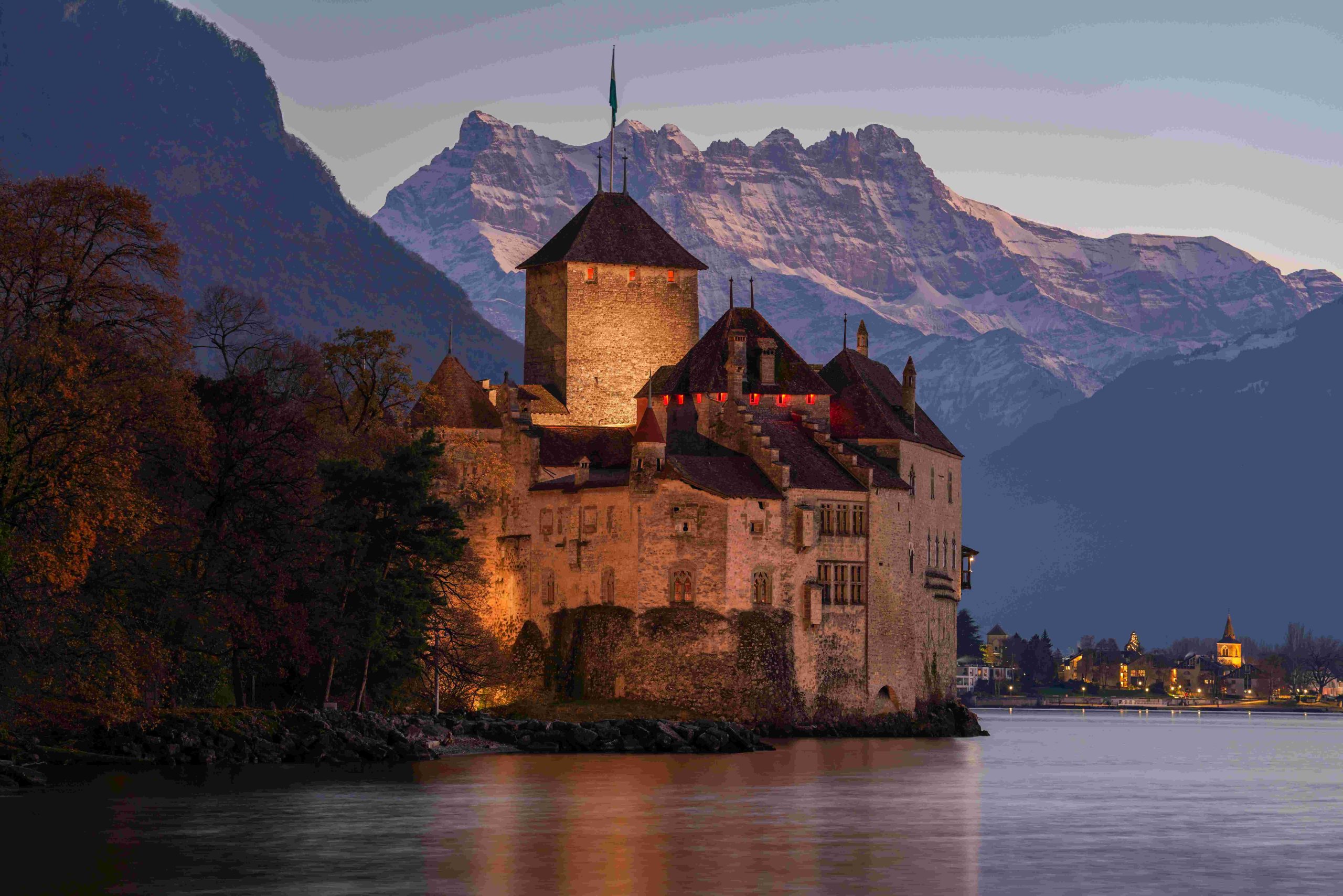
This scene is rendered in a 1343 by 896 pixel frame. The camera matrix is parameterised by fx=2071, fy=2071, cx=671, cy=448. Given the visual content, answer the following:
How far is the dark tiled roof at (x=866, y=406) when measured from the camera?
372 feet

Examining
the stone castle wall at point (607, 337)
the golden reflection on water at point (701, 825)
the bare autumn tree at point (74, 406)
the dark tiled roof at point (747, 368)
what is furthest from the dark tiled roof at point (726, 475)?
the bare autumn tree at point (74, 406)

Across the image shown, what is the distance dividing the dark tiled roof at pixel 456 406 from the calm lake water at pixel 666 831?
957 inches

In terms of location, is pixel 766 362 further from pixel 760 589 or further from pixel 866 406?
pixel 760 589

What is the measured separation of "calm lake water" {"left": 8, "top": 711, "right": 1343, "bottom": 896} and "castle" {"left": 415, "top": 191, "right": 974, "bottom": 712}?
41.7 feet

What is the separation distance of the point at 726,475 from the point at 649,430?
4535 millimetres

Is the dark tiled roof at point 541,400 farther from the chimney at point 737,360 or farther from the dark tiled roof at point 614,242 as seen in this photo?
A: the chimney at point 737,360

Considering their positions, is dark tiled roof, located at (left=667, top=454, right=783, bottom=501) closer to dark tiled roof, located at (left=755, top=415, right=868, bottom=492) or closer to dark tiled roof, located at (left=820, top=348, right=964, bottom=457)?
dark tiled roof, located at (left=755, top=415, right=868, bottom=492)

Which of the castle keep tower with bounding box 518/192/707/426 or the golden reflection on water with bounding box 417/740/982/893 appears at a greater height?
the castle keep tower with bounding box 518/192/707/426

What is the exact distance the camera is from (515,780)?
74.7m

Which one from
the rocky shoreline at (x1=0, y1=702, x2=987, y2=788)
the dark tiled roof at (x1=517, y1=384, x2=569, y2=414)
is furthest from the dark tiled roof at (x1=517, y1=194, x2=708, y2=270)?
the rocky shoreline at (x1=0, y1=702, x2=987, y2=788)

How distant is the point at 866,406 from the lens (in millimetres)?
114438

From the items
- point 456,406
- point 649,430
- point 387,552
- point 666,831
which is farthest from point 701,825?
point 456,406

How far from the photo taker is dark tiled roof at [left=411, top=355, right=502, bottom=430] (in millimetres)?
107250

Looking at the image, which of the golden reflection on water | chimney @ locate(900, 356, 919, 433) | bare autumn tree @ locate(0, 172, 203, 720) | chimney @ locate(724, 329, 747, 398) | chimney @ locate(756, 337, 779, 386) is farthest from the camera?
chimney @ locate(900, 356, 919, 433)
